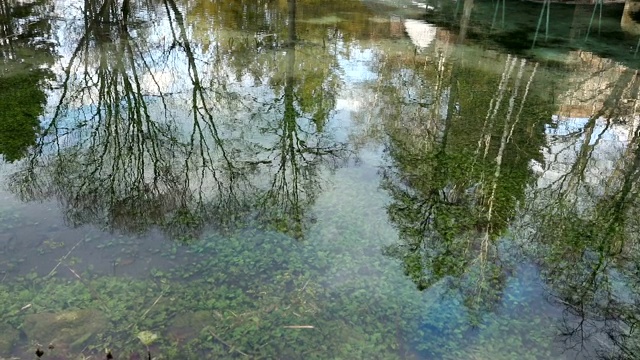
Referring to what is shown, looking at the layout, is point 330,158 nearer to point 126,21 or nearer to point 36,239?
point 36,239

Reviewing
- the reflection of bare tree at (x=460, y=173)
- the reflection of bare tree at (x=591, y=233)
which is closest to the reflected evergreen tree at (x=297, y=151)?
the reflection of bare tree at (x=460, y=173)

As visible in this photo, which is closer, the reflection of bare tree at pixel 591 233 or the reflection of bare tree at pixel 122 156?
the reflection of bare tree at pixel 591 233

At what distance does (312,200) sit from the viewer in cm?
648

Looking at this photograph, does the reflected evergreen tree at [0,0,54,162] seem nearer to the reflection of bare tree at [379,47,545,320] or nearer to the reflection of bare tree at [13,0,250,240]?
the reflection of bare tree at [13,0,250,240]

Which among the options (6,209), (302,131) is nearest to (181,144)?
(302,131)

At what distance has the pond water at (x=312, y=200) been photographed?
14.7 ft

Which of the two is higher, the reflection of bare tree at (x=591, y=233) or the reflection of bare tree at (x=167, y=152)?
the reflection of bare tree at (x=167, y=152)

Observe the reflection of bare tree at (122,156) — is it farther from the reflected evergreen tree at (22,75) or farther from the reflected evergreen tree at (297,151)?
the reflected evergreen tree at (297,151)

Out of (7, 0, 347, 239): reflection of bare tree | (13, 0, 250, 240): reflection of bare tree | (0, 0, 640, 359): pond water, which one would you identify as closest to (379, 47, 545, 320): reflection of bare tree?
(0, 0, 640, 359): pond water

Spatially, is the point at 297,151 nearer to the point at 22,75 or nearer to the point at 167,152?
the point at 167,152

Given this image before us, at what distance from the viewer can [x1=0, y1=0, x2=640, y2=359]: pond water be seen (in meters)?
4.48

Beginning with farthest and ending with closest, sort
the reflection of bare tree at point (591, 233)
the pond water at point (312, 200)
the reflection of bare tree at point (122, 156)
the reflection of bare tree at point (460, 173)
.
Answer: the reflection of bare tree at point (122, 156) → the reflection of bare tree at point (460, 173) → the reflection of bare tree at point (591, 233) → the pond water at point (312, 200)

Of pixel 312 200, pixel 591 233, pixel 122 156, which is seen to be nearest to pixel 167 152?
pixel 122 156

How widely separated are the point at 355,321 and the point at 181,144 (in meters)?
4.31
